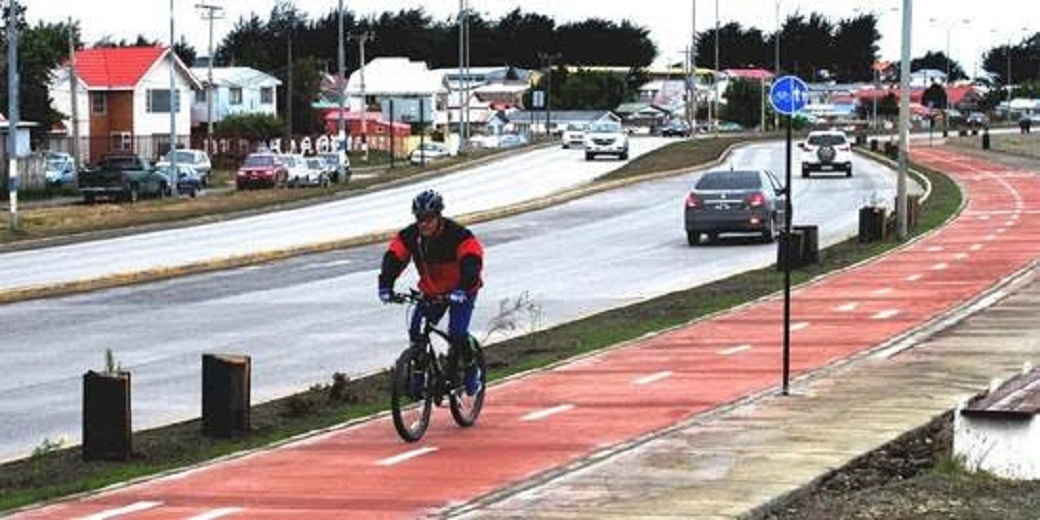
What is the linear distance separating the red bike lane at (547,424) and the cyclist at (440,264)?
0.95 metres

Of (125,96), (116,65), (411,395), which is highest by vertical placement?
(116,65)

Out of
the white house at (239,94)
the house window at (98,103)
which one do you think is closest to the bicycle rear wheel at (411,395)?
the house window at (98,103)

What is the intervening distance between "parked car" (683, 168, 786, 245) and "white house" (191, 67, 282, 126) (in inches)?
3462

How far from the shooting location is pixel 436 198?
1259 centimetres

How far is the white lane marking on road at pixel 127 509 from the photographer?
10404 mm

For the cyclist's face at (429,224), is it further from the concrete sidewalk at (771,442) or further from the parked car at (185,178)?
the parked car at (185,178)

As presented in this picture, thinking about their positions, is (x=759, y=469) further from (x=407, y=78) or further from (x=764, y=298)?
(x=407, y=78)

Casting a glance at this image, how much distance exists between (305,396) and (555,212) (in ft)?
116

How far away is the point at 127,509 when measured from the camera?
10641 millimetres

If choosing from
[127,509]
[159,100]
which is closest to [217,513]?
[127,509]

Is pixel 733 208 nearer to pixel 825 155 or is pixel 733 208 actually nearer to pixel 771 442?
pixel 771 442

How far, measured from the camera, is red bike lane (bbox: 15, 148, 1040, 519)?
10.8m

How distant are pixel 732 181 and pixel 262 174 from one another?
32406 millimetres

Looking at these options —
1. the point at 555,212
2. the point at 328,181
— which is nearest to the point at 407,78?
the point at 328,181
